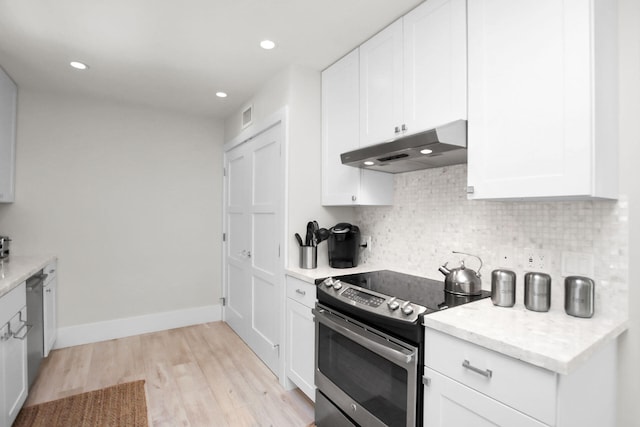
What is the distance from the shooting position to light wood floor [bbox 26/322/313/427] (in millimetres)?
2133

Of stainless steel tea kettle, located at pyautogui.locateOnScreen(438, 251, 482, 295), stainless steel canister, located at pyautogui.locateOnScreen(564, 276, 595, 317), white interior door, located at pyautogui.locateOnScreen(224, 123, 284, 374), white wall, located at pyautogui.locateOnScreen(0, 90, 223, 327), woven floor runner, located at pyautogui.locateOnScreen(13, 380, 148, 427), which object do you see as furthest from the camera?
white wall, located at pyautogui.locateOnScreen(0, 90, 223, 327)

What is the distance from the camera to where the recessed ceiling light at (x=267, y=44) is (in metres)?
2.17

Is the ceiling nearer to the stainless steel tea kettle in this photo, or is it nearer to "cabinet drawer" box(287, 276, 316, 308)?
the stainless steel tea kettle

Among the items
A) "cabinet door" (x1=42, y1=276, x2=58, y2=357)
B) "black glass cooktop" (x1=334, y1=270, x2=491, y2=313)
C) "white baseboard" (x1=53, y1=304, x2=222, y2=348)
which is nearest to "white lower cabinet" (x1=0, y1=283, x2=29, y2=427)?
"cabinet door" (x1=42, y1=276, x2=58, y2=357)

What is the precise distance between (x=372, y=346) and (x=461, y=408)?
0.44 metres

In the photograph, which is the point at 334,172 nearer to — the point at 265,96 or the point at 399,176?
the point at 399,176

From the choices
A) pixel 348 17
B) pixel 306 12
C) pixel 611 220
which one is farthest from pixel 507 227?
pixel 306 12

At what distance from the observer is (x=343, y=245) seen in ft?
7.96

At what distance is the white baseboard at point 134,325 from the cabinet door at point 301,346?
6.18 ft

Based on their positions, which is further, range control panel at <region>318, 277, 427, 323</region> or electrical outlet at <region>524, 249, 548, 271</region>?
electrical outlet at <region>524, 249, 548, 271</region>

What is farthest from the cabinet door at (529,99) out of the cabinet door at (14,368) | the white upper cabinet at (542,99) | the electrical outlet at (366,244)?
the cabinet door at (14,368)

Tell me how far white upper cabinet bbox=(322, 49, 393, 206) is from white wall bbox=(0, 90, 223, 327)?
194 cm

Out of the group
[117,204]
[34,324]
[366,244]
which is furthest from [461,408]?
[117,204]

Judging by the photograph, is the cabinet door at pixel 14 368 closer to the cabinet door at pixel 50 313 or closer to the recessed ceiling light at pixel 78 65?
the cabinet door at pixel 50 313
